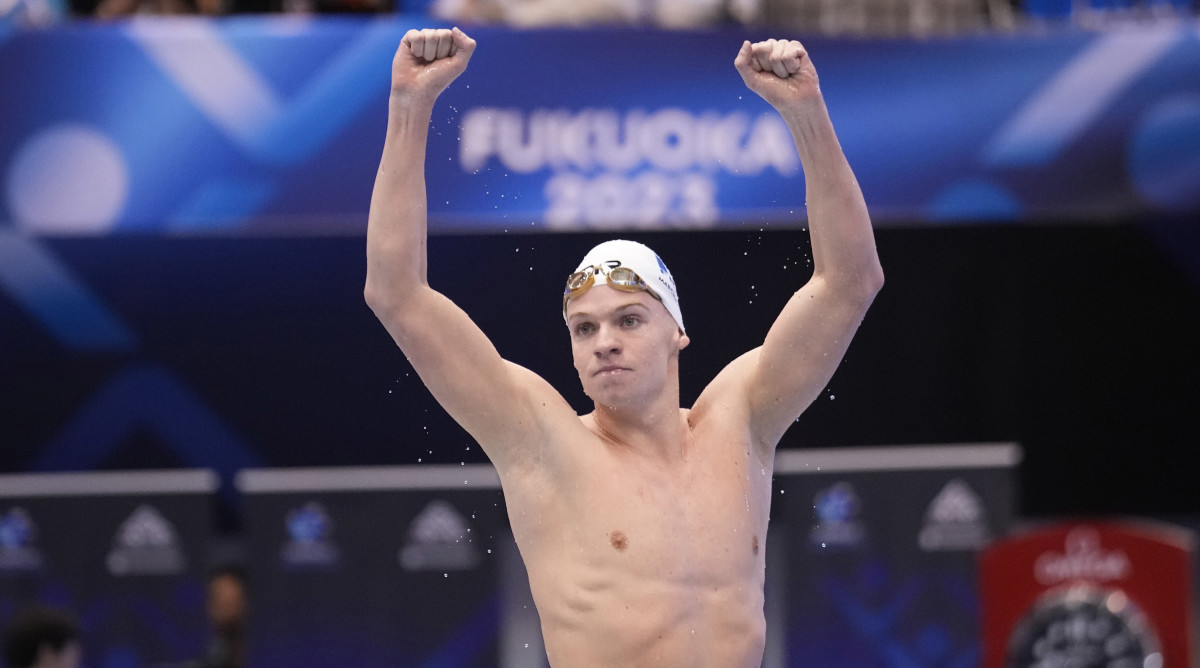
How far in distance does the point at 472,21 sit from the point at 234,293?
2.63 meters

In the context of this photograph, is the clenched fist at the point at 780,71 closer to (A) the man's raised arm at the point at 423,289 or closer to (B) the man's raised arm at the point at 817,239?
(B) the man's raised arm at the point at 817,239

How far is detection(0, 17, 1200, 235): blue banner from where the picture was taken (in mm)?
7832

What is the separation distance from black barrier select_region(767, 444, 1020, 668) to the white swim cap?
15.4 feet

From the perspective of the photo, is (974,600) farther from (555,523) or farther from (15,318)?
(15,318)

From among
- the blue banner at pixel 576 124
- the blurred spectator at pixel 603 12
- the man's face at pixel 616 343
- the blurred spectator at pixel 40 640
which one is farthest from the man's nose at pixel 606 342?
the blurred spectator at pixel 603 12

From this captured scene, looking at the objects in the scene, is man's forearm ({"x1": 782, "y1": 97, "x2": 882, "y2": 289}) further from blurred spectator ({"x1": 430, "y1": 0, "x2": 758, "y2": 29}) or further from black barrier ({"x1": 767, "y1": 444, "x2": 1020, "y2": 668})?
black barrier ({"x1": 767, "y1": 444, "x2": 1020, "y2": 668})

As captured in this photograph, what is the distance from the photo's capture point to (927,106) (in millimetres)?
8211

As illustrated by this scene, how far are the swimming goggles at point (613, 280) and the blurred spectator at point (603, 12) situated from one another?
460cm

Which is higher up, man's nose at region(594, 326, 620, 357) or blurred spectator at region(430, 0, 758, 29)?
blurred spectator at region(430, 0, 758, 29)

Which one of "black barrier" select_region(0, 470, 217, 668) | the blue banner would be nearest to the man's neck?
the blue banner

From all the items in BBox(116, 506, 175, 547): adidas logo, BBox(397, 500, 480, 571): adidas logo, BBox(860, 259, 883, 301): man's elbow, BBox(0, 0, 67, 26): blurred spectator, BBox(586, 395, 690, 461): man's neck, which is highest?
BBox(0, 0, 67, 26): blurred spectator

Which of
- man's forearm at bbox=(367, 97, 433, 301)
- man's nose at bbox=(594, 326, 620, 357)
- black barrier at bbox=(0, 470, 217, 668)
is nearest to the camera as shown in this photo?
man's forearm at bbox=(367, 97, 433, 301)

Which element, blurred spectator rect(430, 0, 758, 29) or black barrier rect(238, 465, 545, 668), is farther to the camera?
black barrier rect(238, 465, 545, 668)

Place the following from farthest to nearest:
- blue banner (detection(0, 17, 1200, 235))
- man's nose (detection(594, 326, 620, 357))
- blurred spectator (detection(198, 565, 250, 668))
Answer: blurred spectator (detection(198, 565, 250, 668)), blue banner (detection(0, 17, 1200, 235)), man's nose (detection(594, 326, 620, 357))
